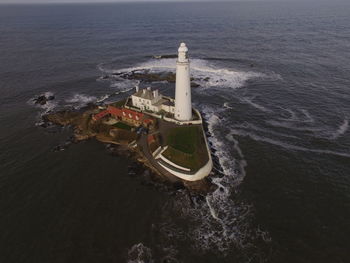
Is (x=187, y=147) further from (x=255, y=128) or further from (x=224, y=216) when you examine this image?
(x=255, y=128)

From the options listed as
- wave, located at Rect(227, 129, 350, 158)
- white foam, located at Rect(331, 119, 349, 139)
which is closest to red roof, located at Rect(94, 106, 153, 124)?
wave, located at Rect(227, 129, 350, 158)

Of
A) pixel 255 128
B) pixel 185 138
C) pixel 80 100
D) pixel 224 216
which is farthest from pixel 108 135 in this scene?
pixel 255 128

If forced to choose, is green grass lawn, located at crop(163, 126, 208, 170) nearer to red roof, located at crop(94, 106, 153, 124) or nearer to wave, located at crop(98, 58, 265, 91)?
red roof, located at crop(94, 106, 153, 124)

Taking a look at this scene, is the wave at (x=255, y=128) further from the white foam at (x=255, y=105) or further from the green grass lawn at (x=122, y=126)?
the green grass lawn at (x=122, y=126)

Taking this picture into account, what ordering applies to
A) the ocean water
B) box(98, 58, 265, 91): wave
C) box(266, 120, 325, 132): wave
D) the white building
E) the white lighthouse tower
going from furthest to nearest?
box(98, 58, 265, 91): wave
box(266, 120, 325, 132): wave
the white building
the white lighthouse tower
the ocean water

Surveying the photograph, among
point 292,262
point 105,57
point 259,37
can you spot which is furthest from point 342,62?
point 105,57

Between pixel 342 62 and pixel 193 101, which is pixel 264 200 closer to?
pixel 193 101

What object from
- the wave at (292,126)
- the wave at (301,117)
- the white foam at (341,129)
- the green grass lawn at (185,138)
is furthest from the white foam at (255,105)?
the green grass lawn at (185,138)
